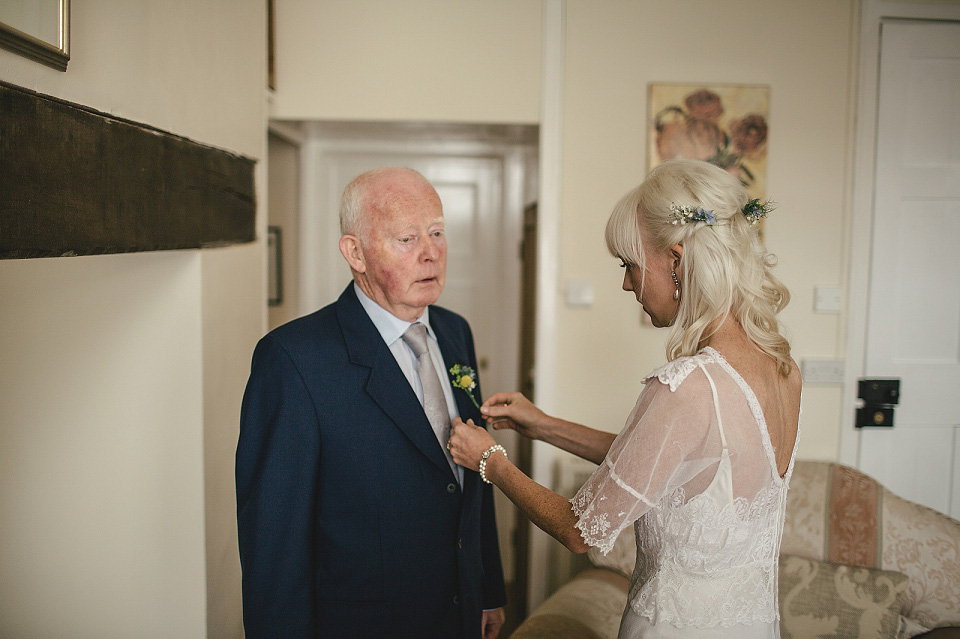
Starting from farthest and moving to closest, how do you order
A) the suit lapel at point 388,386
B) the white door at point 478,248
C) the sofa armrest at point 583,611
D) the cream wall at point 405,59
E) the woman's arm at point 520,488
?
1. the white door at point 478,248
2. the cream wall at point 405,59
3. the sofa armrest at point 583,611
4. the suit lapel at point 388,386
5. the woman's arm at point 520,488

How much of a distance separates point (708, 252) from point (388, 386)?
763 millimetres

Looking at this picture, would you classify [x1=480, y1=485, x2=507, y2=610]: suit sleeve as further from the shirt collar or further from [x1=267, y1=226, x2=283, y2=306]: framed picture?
[x1=267, y1=226, x2=283, y2=306]: framed picture

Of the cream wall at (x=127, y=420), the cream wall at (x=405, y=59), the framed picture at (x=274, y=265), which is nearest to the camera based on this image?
the cream wall at (x=127, y=420)

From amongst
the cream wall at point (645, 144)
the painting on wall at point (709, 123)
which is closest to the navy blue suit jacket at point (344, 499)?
the cream wall at point (645, 144)

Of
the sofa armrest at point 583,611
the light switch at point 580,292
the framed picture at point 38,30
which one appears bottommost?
the sofa armrest at point 583,611

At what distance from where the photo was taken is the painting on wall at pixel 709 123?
2.70 meters

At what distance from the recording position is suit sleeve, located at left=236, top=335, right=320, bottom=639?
4.55ft

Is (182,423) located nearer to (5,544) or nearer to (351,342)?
(5,544)

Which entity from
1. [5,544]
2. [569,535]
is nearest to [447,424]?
[569,535]

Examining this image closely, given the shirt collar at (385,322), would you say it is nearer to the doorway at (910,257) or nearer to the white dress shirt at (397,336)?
the white dress shirt at (397,336)

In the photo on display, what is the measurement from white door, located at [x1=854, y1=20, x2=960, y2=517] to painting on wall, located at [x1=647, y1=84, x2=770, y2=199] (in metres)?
0.54

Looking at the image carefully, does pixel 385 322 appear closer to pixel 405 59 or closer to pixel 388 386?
pixel 388 386

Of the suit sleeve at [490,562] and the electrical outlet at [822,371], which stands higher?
the electrical outlet at [822,371]

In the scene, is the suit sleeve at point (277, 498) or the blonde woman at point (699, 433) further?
the suit sleeve at point (277, 498)
